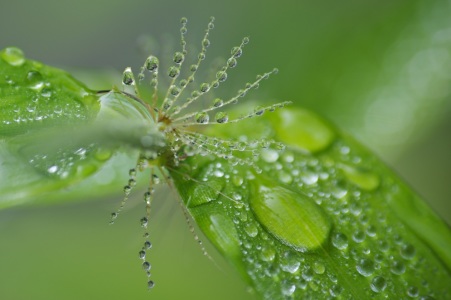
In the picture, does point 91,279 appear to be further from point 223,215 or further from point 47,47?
point 47,47

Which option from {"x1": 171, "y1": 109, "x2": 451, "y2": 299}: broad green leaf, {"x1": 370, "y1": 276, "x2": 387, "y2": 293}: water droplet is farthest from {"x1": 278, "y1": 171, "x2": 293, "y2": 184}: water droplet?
{"x1": 370, "y1": 276, "x2": 387, "y2": 293}: water droplet

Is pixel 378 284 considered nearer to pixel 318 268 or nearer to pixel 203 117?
pixel 318 268

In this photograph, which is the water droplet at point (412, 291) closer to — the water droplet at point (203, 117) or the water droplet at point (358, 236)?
the water droplet at point (358, 236)

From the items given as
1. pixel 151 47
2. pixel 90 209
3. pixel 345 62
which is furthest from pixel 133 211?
pixel 345 62

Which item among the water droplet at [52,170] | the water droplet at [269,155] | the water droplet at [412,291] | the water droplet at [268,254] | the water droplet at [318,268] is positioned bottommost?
the water droplet at [412,291]

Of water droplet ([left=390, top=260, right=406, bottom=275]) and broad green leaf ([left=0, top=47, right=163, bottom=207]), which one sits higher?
broad green leaf ([left=0, top=47, right=163, bottom=207])

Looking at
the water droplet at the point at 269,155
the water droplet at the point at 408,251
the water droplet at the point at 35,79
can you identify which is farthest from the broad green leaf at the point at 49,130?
the water droplet at the point at 408,251

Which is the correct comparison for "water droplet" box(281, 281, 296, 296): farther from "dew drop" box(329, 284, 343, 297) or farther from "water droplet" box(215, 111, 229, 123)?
"water droplet" box(215, 111, 229, 123)

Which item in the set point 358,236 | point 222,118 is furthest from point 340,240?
point 222,118
